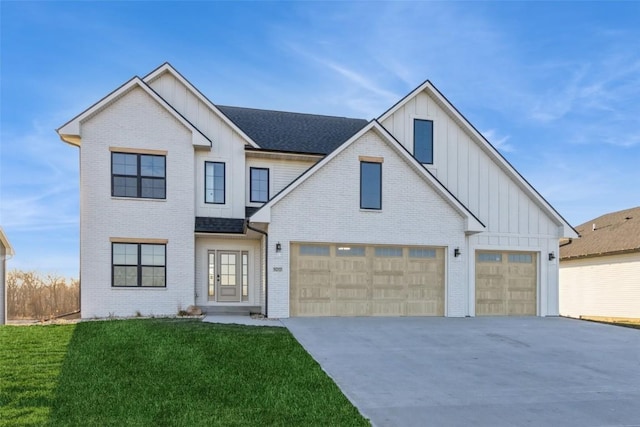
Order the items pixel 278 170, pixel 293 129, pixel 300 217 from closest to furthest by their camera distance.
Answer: pixel 300 217
pixel 278 170
pixel 293 129

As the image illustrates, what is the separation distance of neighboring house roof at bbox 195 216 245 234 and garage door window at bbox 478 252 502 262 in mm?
8947

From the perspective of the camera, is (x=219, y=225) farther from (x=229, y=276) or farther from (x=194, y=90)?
(x=194, y=90)

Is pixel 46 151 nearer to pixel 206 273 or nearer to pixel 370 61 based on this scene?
pixel 206 273

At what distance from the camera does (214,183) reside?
1614cm

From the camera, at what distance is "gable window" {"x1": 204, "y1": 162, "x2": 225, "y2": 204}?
16094mm

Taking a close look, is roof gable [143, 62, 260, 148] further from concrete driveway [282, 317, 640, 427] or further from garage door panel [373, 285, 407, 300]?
concrete driveway [282, 317, 640, 427]

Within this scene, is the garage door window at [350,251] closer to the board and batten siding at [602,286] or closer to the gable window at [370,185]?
the gable window at [370,185]

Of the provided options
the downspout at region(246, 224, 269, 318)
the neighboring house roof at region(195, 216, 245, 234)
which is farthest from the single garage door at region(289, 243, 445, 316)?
the neighboring house roof at region(195, 216, 245, 234)

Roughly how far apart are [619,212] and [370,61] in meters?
20.7

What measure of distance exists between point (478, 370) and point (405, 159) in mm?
8387

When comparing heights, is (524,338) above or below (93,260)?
below

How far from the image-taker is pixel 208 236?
15930 mm

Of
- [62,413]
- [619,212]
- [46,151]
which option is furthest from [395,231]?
[619,212]

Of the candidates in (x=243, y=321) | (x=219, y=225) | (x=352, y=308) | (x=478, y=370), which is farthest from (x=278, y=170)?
(x=478, y=370)
